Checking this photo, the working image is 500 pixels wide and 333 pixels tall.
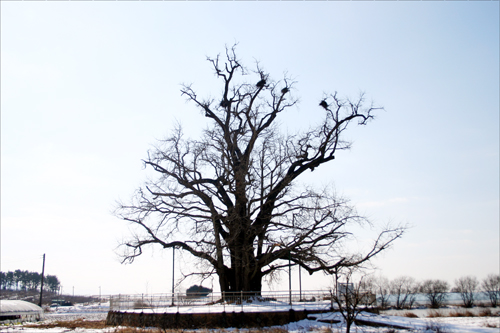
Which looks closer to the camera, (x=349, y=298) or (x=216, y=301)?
(x=349, y=298)

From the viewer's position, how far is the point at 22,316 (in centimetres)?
3134

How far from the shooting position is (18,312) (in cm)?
3155

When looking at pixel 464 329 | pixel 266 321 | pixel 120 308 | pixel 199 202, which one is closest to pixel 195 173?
pixel 199 202

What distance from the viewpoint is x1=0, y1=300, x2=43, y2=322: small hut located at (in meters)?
30.6

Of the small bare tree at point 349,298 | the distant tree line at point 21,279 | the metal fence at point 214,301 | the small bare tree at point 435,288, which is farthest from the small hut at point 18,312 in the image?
the distant tree line at point 21,279

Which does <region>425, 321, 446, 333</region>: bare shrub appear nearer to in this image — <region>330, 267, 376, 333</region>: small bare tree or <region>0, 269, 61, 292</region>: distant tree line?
<region>330, 267, 376, 333</region>: small bare tree

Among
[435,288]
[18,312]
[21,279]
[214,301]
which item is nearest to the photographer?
[214,301]

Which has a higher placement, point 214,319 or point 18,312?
point 214,319

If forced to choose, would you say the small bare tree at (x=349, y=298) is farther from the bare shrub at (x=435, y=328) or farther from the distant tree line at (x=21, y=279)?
the distant tree line at (x=21, y=279)

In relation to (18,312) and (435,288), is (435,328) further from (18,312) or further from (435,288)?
(435,288)

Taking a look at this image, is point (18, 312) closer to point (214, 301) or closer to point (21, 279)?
point (214, 301)

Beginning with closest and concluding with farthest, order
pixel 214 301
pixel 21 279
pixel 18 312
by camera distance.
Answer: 1. pixel 214 301
2. pixel 18 312
3. pixel 21 279

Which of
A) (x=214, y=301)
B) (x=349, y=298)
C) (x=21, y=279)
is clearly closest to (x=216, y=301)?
(x=214, y=301)

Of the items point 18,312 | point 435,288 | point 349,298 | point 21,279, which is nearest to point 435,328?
point 349,298
